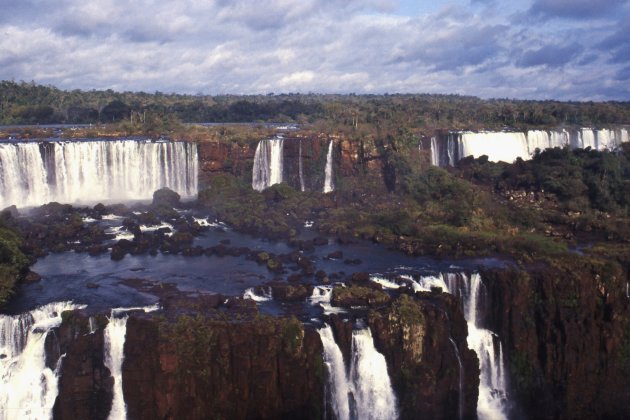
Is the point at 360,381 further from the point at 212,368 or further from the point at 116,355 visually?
the point at 116,355

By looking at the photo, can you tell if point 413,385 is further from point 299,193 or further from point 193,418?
point 299,193

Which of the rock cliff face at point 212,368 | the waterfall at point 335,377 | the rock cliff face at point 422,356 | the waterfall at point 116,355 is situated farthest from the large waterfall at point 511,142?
the waterfall at point 116,355

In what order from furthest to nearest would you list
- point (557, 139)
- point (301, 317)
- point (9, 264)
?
point (557, 139) < point (9, 264) < point (301, 317)

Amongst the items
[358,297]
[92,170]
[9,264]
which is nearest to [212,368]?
[358,297]

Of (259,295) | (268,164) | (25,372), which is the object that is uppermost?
(268,164)

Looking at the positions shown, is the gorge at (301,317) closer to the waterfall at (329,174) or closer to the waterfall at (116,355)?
the waterfall at (116,355)

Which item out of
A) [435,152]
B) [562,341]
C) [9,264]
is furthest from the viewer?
[435,152]
